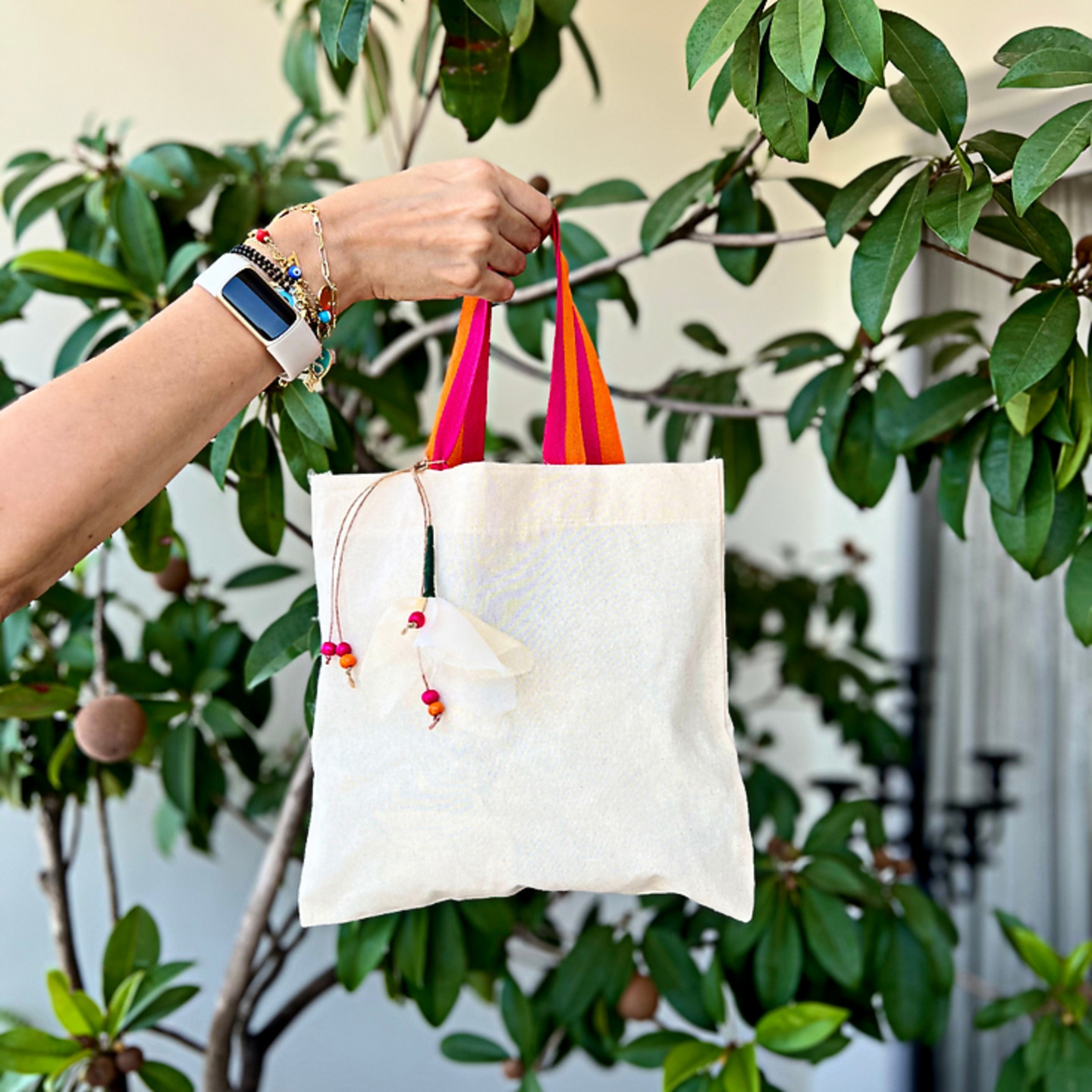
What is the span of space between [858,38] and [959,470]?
414mm

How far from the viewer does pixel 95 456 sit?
50 centimetres

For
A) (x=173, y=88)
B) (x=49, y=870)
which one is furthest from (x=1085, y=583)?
(x=173, y=88)

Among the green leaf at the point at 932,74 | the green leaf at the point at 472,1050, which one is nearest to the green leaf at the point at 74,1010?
the green leaf at the point at 472,1050

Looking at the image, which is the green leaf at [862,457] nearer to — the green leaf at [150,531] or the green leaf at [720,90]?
the green leaf at [720,90]

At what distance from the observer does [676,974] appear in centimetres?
108

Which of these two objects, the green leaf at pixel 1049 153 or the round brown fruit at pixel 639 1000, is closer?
the green leaf at pixel 1049 153

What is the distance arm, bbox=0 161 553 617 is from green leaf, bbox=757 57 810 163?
0.49 feet

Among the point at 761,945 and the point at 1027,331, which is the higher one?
the point at 1027,331

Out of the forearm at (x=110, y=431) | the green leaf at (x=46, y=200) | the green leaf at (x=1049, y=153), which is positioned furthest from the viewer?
the green leaf at (x=46, y=200)

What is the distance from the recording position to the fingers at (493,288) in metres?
0.64

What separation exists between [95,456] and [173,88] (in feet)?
3.92

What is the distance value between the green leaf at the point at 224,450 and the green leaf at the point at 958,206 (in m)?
0.51

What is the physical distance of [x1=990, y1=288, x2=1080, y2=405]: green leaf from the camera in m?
0.67

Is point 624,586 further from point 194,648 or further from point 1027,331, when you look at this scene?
point 194,648
